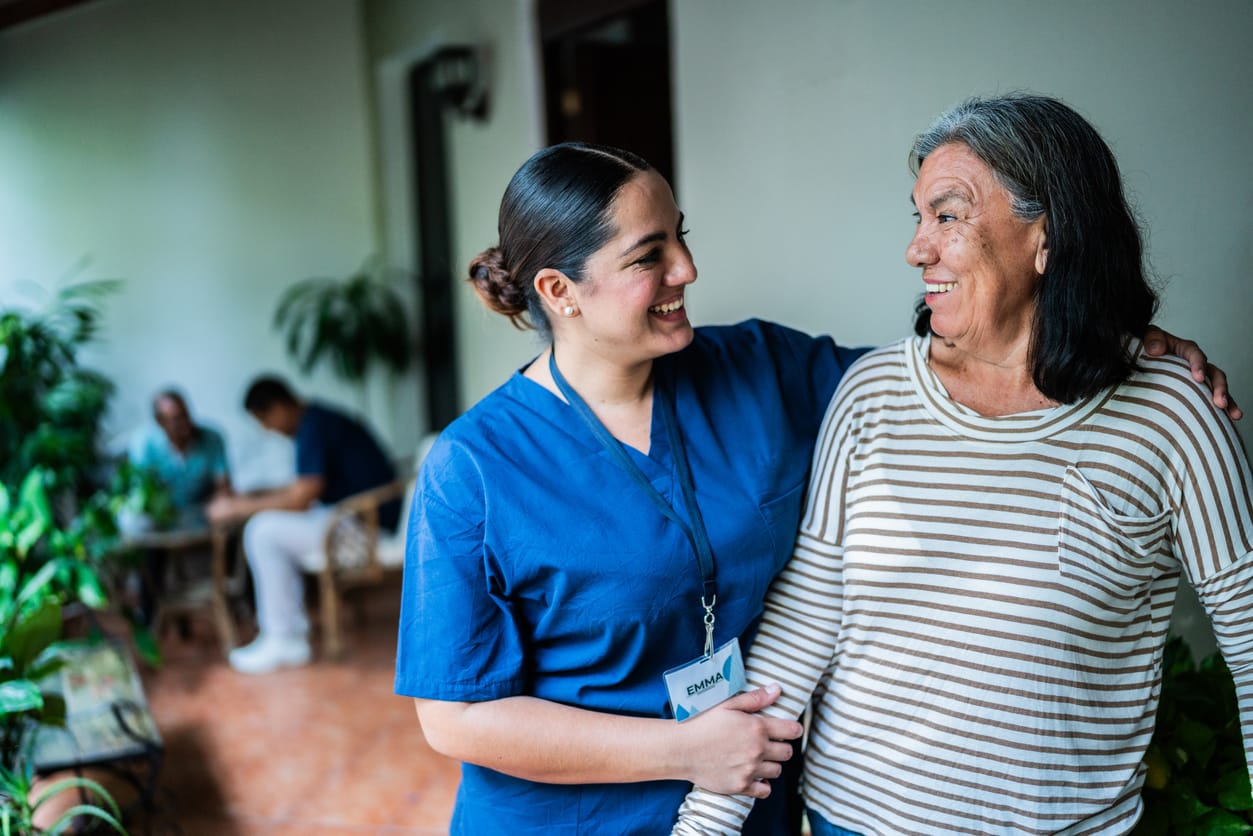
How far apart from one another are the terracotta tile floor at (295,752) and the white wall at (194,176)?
7.22 ft

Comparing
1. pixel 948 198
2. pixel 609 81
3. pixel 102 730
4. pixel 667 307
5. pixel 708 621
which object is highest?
pixel 609 81

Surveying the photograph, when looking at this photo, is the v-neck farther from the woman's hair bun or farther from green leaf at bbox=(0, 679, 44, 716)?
green leaf at bbox=(0, 679, 44, 716)

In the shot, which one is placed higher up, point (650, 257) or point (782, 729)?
point (650, 257)

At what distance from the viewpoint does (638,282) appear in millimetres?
1438

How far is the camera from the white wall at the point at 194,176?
619 cm

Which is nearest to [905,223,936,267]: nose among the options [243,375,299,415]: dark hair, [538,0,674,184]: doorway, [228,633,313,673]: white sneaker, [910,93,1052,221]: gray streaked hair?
[910,93,1052,221]: gray streaked hair

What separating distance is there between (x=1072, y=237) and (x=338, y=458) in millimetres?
4391

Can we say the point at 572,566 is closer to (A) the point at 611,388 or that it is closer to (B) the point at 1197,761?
(A) the point at 611,388

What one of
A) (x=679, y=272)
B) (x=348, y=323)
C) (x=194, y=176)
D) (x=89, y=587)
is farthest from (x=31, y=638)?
(x=194, y=176)

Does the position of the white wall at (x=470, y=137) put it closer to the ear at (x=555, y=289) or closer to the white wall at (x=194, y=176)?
the white wall at (x=194, y=176)

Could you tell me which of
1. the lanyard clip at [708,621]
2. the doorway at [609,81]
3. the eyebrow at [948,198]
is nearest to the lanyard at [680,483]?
the lanyard clip at [708,621]

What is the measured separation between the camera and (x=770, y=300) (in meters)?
2.92

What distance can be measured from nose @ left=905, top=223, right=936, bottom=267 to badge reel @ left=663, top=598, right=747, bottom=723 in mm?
530

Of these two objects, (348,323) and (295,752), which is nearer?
(295,752)
